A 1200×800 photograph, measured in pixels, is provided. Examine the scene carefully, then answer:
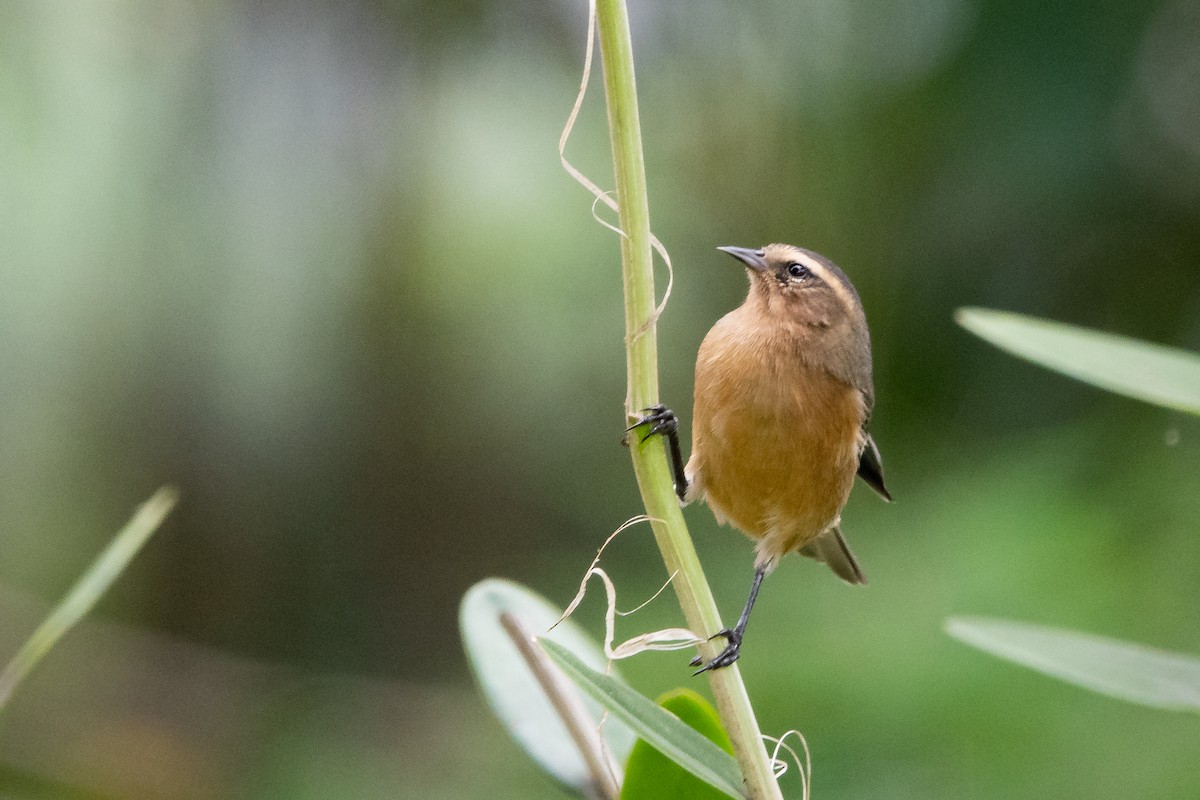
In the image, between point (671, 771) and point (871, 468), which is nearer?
point (671, 771)

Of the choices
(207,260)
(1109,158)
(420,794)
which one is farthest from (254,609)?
(1109,158)

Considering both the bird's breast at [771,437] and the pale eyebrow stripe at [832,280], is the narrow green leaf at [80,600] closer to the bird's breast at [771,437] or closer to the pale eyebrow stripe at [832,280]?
the bird's breast at [771,437]

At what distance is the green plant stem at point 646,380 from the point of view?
731 mm

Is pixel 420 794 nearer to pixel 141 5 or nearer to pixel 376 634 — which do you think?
pixel 376 634

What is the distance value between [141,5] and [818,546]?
2724mm

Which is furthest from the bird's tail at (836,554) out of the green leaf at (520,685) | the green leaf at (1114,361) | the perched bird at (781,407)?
the green leaf at (1114,361)

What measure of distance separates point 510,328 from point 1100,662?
12.3 feet

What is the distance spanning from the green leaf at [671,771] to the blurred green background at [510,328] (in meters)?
2.53

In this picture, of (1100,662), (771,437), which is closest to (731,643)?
(771,437)

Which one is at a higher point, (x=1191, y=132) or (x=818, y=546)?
(x=1191, y=132)

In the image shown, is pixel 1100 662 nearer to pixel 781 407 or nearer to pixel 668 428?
pixel 668 428

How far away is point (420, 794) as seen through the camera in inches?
169

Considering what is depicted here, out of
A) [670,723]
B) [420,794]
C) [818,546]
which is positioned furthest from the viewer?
[420,794]

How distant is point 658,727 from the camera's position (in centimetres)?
70
